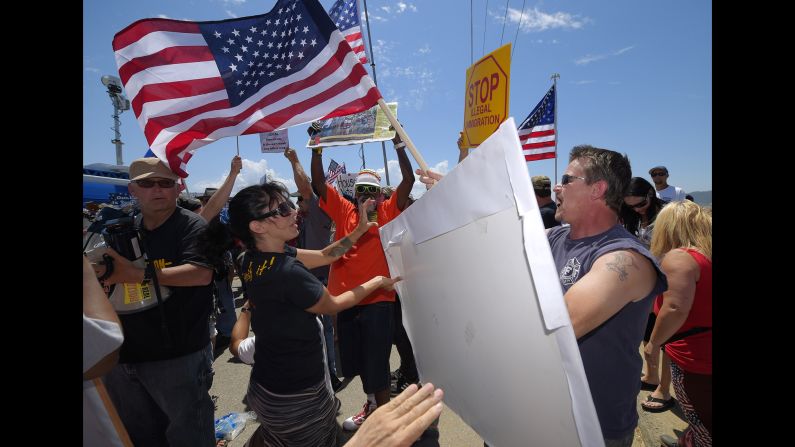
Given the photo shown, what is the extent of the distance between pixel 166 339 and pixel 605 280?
2229 millimetres

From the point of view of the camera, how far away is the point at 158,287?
1.92m

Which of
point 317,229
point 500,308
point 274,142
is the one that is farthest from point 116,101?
point 500,308

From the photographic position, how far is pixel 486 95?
293 centimetres

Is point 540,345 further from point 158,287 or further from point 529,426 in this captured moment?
point 158,287

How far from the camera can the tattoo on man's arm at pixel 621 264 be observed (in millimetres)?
1214

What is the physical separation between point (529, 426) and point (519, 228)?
64cm

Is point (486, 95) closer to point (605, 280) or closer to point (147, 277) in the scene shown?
point (605, 280)

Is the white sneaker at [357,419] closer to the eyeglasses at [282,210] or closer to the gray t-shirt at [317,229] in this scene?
the gray t-shirt at [317,229]

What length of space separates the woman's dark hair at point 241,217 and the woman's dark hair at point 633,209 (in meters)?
A: 4.10

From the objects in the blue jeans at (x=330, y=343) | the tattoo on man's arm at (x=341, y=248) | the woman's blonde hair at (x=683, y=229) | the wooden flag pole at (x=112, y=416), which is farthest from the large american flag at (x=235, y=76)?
the blue jeans at (x=330, y=343)

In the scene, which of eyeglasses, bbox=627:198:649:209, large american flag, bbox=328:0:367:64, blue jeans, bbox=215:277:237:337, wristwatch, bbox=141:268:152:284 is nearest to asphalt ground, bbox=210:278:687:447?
blue jeans, bbox=215:277:237:337

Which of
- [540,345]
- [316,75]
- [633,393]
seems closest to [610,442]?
[633,393]

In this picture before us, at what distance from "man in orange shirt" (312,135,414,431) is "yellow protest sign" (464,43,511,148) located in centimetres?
69

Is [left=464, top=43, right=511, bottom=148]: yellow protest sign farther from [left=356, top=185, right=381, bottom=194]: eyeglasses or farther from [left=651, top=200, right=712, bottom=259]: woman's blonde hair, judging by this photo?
[left=651, top=200, right=712, bottom=259]: woman's blonde hair
